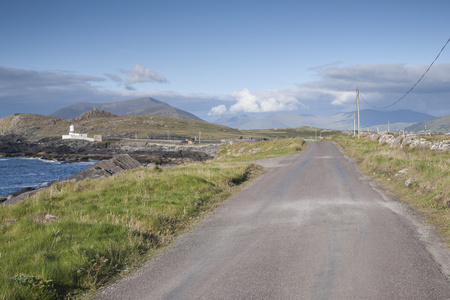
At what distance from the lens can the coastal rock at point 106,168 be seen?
91.9 ft

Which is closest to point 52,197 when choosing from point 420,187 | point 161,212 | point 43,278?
point 161,212

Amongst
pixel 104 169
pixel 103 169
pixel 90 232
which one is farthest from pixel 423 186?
pixel 104 169

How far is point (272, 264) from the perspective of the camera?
6680 mm

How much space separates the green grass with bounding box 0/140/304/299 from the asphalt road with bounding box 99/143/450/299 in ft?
2.18

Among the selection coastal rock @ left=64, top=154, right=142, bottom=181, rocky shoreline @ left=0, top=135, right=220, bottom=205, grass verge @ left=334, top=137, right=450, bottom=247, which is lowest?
rocky shoreline @ left=0, top=135, right=220, bottom=205

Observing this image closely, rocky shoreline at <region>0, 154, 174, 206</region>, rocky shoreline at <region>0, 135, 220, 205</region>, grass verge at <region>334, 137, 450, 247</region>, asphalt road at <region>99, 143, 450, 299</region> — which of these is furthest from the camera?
rocky shoreline at <region>0, 135, 220, 205</region>

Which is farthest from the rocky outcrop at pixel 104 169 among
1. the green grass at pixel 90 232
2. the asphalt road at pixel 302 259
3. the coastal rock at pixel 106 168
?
the asphalt road at pixel 302 259

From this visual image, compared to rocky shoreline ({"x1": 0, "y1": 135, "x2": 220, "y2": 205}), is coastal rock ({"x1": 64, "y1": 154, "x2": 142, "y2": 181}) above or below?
above

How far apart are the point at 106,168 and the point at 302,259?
2663 centimetres

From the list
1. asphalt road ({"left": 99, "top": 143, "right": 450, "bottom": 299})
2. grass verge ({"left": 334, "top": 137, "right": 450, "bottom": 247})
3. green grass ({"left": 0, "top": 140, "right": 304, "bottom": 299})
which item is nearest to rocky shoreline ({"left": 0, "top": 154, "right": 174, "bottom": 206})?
green grass ({"left": 0, "top": 140, "right": 304, "bottom": 299})

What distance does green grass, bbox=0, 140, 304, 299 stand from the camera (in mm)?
6016

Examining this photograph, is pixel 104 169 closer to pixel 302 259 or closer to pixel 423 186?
pixel 423 186

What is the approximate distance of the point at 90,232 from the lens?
847 cm

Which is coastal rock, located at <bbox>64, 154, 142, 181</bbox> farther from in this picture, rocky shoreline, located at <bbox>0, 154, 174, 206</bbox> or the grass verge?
the grass verge
